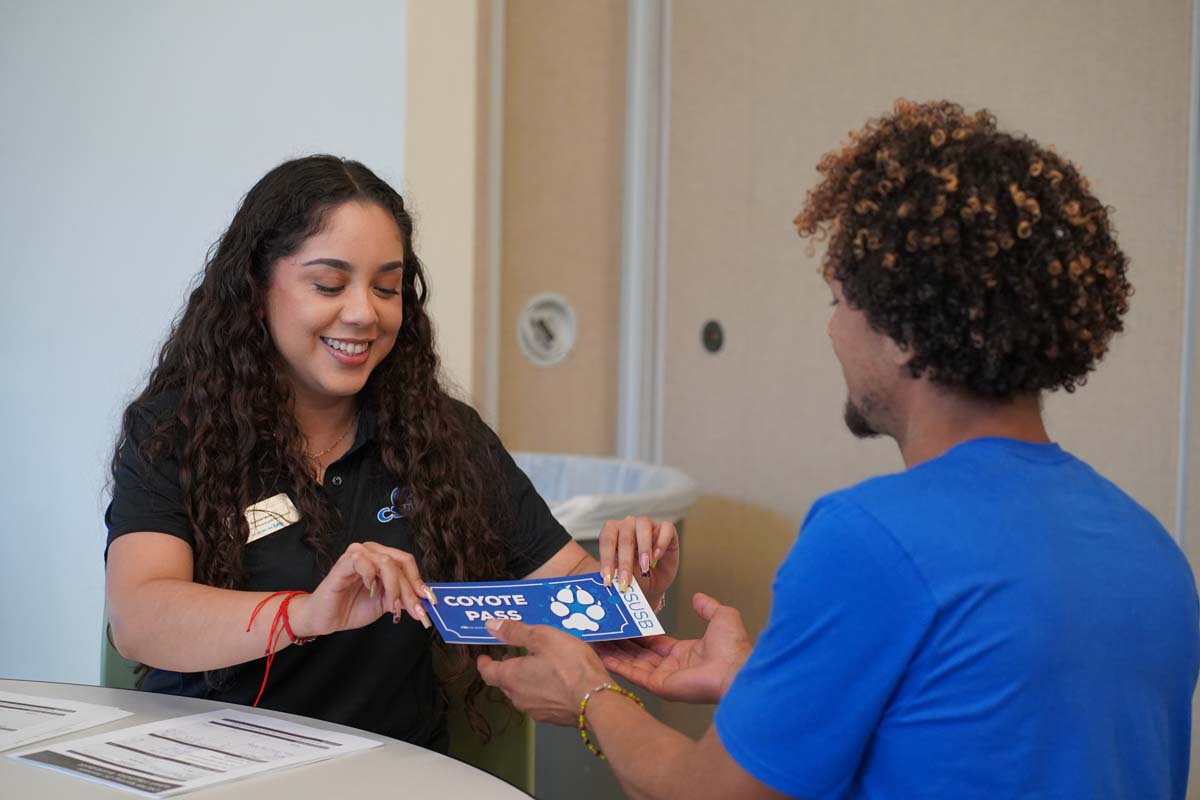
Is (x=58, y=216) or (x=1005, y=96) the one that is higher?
(x=1005, y=96)

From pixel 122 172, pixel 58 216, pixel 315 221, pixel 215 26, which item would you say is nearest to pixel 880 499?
pixel 315 221

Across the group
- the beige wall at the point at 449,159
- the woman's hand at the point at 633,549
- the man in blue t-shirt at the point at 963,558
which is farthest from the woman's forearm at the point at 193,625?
the beige wall at the point at 449,159

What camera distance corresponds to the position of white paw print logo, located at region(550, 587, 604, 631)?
4.90ft

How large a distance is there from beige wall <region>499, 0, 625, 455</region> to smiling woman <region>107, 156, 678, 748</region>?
69.2 inches

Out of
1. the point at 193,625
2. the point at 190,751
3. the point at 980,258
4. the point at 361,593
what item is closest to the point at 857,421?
the point at 980,258

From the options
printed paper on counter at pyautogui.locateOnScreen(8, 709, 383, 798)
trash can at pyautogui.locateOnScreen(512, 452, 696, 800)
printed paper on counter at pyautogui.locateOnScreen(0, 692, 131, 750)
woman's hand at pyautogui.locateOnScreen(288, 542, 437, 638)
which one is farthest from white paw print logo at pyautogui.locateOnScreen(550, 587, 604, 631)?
trash can at pyautogui.locateOnScreen(512, 452, 696, 800)

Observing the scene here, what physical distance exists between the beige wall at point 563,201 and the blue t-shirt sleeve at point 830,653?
281cm

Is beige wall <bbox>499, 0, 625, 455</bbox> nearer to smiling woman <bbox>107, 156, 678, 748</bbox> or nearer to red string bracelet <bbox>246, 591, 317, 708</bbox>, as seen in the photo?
smiling woman <bbox>107, 156, 678, 748</bbox>

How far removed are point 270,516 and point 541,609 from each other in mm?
509

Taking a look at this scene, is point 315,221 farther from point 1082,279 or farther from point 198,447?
point 1082,279

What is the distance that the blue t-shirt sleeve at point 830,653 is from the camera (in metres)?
0.95

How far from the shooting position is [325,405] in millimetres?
1929

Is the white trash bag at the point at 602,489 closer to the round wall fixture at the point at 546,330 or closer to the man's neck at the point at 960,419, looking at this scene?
the round wall fixture at the point at 546,330

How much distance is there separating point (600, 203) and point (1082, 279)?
290 centimetres
